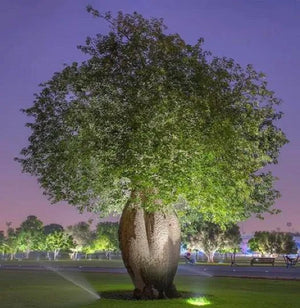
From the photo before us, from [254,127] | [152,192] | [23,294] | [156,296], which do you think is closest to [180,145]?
[152,192]

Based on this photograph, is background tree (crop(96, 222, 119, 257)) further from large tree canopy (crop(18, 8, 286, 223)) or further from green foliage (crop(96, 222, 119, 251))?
large tree canopy (crop(18, 8, 286, 223))

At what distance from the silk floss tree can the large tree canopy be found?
1.8 inches

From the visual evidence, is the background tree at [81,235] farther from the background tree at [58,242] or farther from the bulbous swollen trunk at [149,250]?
the bulbous swollen trunk at [149,250]

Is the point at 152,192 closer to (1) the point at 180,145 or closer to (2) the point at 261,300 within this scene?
(1) the point at 180,145

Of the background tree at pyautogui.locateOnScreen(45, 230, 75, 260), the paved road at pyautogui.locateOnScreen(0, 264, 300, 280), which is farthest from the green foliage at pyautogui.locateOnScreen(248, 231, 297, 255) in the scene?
the paved road at pyautogui.locateOnScreen(0, 264, 300, 280)

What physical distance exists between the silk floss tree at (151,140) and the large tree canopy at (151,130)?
0.05 meters

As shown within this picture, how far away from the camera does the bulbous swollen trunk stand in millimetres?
24269

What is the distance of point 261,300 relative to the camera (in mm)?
24250

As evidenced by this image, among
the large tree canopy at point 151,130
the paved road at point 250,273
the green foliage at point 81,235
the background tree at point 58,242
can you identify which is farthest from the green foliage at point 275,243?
the large tree canopy at point 151,130

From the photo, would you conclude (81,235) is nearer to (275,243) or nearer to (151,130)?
(275,243)

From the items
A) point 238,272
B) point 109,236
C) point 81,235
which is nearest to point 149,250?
point 238,272

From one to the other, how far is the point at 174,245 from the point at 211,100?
659 cm

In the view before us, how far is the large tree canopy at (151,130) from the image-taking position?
73.7 feet

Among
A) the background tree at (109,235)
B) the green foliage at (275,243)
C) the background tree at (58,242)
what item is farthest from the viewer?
the background tree at (109,235)
